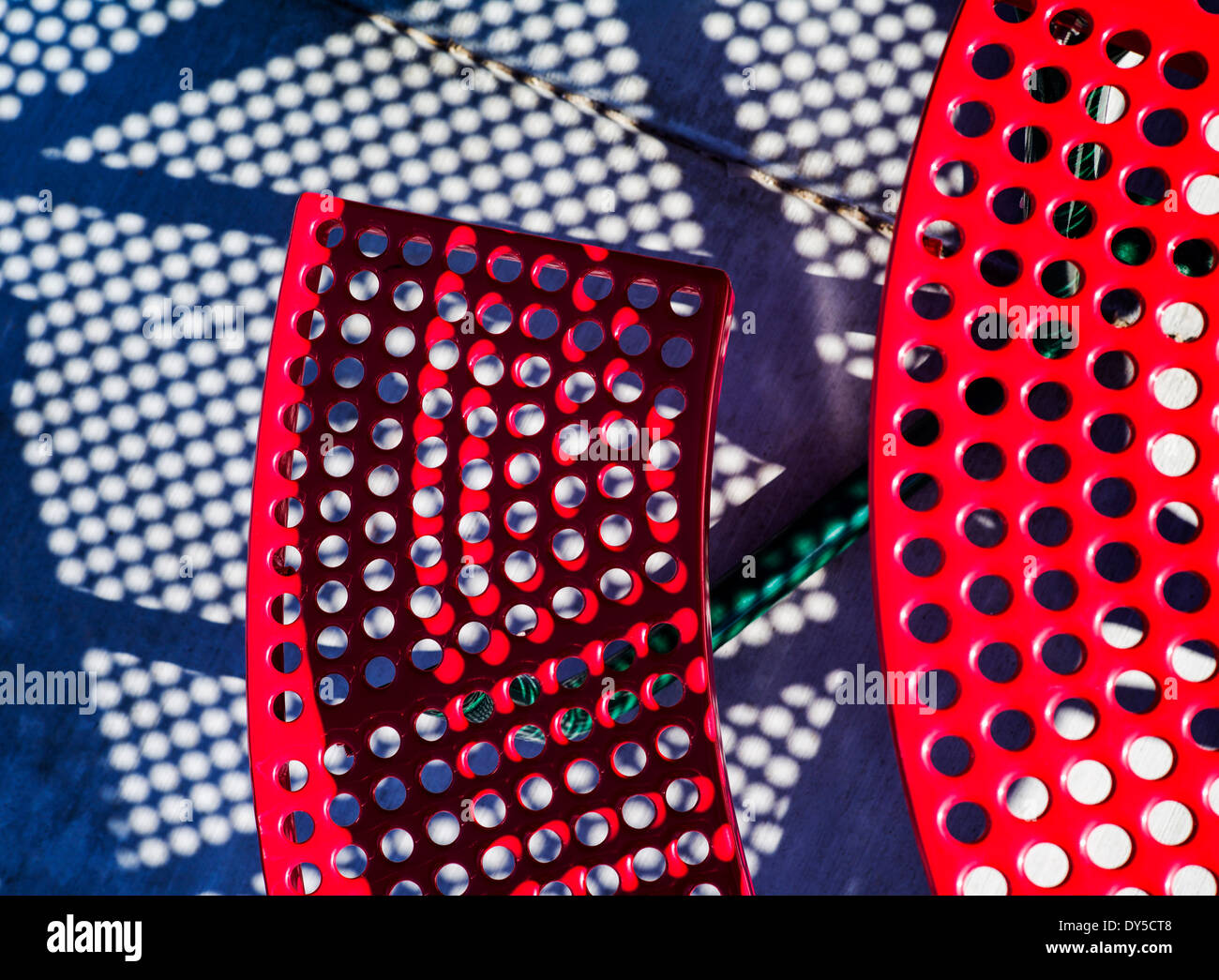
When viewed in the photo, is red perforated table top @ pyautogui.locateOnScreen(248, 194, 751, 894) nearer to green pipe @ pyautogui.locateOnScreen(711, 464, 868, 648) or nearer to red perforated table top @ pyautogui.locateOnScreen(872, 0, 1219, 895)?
red perforated table top @ pyautogui.locateOnScreen(872, 0, 1219, 895)

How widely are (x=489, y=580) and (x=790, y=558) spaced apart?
0.79m

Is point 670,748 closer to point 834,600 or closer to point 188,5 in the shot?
point 834,600

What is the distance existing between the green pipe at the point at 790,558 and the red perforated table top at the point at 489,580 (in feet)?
1.69

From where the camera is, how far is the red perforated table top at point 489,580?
127 centimetres

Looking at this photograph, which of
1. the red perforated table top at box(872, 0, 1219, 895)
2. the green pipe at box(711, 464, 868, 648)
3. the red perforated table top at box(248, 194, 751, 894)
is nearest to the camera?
the red perforated table top at box(872, 0, 1219, 895)

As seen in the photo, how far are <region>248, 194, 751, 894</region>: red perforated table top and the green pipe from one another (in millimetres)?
516

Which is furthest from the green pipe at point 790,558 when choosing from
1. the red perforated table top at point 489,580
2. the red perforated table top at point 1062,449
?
the red perforated table top at point 1062,449

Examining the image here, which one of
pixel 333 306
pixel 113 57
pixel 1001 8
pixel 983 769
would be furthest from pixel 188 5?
pixel 983 769

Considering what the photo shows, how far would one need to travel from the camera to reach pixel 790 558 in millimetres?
1865

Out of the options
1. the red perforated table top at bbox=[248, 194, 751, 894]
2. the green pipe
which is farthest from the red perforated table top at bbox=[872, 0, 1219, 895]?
the green pipe

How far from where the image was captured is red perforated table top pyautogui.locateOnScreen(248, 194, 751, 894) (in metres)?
1.27

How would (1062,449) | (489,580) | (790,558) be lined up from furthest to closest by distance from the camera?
1. (790,558)
2. (489,580)
3. (1062,449)

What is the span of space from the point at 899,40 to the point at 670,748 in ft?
5.70

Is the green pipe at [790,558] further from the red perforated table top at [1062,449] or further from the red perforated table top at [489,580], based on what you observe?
the red perforated table top at [1062,449]
